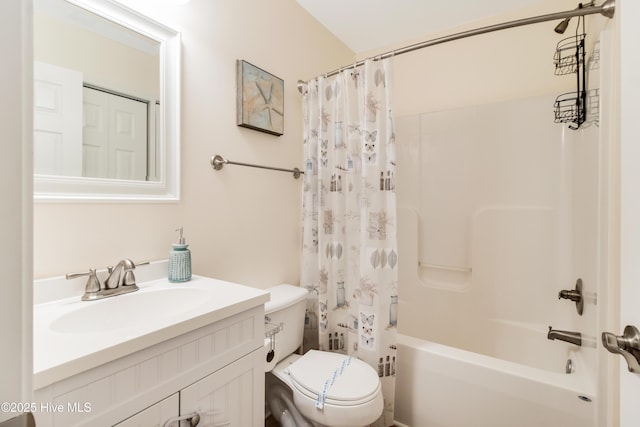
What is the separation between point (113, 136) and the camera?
1034mm

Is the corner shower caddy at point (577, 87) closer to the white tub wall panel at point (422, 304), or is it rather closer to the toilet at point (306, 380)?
the white tub wall panel at point (422, 304)

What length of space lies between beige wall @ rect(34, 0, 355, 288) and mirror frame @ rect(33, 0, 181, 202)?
3 cm

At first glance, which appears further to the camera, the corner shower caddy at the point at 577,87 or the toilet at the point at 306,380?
the corner shower caddy at the point at 577,87

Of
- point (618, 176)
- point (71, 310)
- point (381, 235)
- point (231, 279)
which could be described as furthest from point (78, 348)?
point (618, 176)

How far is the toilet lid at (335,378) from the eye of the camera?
111 centimetres

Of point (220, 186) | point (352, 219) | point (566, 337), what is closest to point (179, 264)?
point (220, 186)

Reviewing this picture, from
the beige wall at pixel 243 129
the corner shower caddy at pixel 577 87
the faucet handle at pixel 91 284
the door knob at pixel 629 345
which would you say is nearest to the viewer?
the door knob at pixel 629 345

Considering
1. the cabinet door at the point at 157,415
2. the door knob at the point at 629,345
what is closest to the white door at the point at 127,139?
the cabinet door at the point at 157,415

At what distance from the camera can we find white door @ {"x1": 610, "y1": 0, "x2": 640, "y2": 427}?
21.5 inches

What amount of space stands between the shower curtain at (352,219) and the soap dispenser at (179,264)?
0.74 meters

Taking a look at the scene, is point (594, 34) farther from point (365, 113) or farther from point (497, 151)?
point (365, 113)

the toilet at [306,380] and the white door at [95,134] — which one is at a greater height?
the white door at [95,134]

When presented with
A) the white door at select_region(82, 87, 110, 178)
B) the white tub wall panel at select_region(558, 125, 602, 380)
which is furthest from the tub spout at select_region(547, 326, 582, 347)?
the white door at select_region(82, 87, 110, 178)

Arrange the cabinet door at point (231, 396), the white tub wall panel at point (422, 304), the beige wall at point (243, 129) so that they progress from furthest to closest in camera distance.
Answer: the white tub wall panel at point (422, 304) → the beige wall at point (243, 129) → the cabinet door at point (231, 396)
